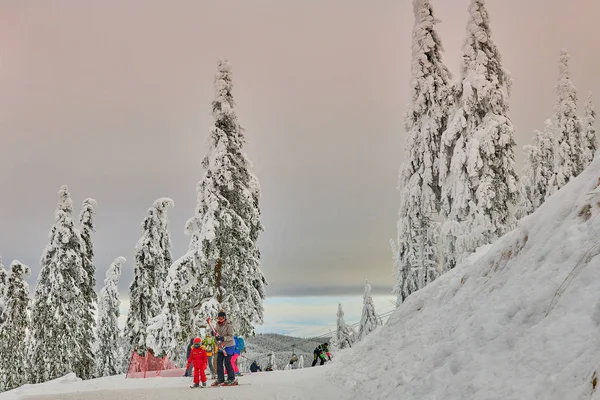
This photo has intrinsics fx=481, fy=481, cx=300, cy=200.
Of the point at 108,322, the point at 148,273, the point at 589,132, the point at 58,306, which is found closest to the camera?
the point at 58,306

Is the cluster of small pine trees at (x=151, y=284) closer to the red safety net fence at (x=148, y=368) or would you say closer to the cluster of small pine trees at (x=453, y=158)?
the red safety net fence at (x=148, y=368)

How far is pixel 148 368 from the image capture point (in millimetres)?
19375

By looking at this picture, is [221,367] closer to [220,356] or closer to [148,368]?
[220,356]

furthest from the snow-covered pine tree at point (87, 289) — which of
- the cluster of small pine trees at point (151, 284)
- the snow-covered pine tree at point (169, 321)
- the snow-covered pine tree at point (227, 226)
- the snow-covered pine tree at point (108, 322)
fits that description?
the snow-covered pine tree at point (227, 226)

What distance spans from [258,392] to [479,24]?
20.6 m

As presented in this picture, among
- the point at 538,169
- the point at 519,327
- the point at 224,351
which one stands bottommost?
the point at 224,351

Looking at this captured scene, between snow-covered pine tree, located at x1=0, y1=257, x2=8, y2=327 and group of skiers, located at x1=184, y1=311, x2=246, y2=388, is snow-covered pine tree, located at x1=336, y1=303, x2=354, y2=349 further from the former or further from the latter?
group of skiers, located at x1=184, y1=311, x2=246, y2=388

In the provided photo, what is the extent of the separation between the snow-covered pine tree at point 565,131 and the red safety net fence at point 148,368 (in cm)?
2728

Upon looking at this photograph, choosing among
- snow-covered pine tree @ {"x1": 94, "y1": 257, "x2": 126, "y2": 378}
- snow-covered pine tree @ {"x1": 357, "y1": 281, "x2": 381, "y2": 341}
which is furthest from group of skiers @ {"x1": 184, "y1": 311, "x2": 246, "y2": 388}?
snow-covered pine tree @ {"x1": 357, "y1": 281, "x2": 381, "y2": 341}

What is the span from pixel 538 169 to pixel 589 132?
14.0 ft

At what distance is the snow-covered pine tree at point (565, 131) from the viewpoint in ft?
108

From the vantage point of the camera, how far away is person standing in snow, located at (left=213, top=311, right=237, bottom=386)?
12.7m

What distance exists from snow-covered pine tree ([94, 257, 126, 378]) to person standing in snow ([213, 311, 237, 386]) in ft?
97.8

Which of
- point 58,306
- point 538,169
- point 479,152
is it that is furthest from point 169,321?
point 538,169
